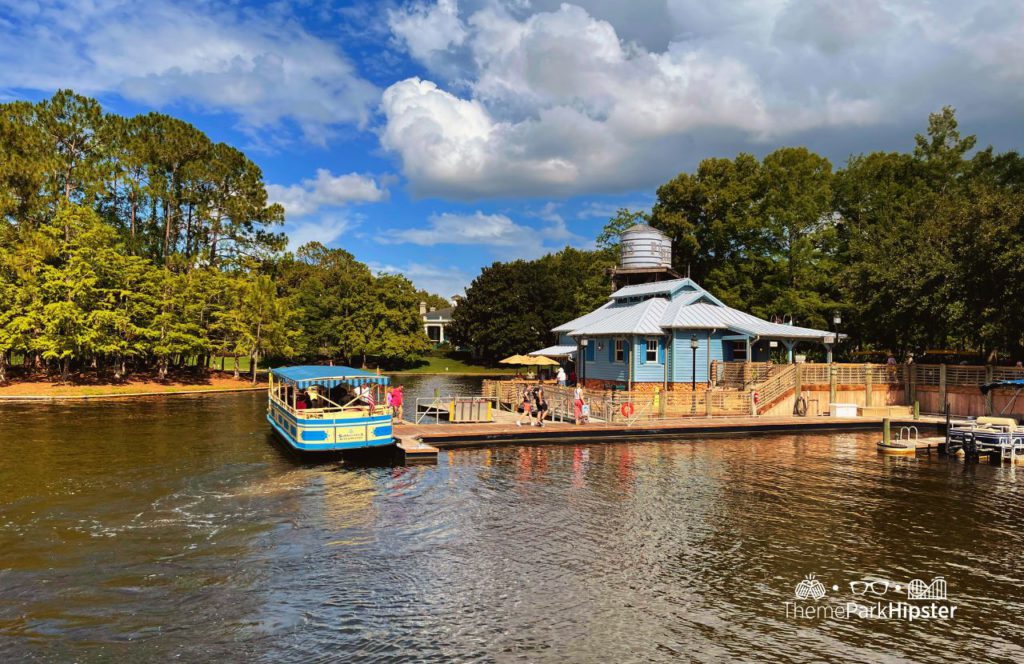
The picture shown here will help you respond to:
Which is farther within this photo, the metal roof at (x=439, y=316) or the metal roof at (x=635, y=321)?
the metal roof at (x=439, y=316)

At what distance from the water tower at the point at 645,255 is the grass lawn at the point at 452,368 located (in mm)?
42126

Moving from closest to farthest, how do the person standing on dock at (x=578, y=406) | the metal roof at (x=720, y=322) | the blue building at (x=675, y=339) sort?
1. the person standing on dock at (x=578, y=406)
2. the metal roof at (x=720, y=322)
3. the blue building at (x=675, y=339)

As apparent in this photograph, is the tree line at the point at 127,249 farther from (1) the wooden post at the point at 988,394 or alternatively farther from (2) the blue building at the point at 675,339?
(1) the wooden post at the point at 988,394

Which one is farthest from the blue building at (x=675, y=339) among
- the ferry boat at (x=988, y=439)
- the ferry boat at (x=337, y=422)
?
the ferry boat at (x=337, y=422)

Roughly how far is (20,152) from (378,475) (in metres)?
59.0

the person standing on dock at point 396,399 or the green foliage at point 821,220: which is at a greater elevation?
the green foliage at point 821,220

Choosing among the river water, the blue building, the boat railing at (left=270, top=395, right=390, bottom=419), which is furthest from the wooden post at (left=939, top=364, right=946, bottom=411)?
the boat railing at (left=270, top=395, right=390, bottom=419)

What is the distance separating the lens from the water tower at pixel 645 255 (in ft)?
177

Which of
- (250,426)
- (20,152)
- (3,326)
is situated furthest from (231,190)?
(250,426)

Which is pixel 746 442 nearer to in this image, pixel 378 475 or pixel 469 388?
pixel 378 475

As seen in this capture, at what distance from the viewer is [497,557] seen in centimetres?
1431

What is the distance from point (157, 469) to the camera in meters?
23.4

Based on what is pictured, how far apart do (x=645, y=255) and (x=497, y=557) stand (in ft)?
142

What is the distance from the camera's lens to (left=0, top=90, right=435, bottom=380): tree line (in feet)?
184
